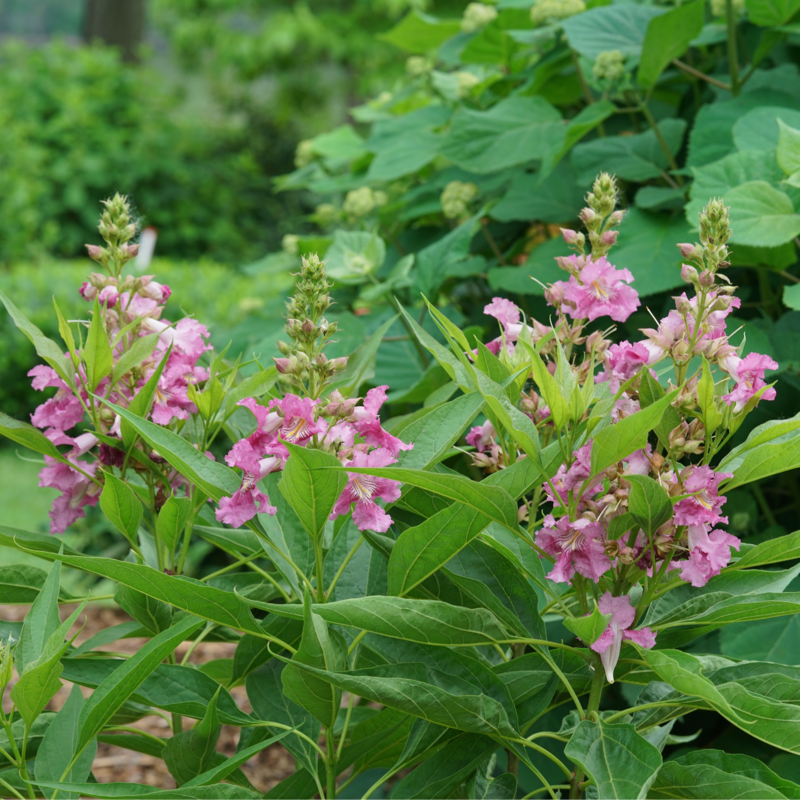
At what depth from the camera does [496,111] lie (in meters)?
1.74

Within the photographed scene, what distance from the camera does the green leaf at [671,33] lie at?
1.54m

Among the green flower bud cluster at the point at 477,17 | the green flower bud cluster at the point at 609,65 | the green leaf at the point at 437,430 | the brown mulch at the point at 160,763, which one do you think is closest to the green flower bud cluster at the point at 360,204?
the green flower bud cluster at the point at 477,17

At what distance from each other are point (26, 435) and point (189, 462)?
246 millimetres

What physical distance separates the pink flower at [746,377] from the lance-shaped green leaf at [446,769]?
17.1 inches

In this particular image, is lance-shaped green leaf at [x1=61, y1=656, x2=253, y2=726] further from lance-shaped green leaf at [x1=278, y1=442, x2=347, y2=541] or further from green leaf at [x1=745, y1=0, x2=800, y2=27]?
green leaf at [x1=745, y1=0, x2=800, y2=27]

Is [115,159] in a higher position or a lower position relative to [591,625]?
lower

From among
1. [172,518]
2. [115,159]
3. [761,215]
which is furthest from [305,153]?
[115,159]

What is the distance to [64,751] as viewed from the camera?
2.92 ft

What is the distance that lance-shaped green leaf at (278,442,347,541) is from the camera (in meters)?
0.72

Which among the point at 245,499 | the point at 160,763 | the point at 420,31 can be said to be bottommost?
the point at 160,763

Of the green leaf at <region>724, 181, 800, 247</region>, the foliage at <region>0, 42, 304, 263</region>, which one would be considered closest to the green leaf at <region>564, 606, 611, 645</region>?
the green leaf at <region>724, 181, 800, 247</region>

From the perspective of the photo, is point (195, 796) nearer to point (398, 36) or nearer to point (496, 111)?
point (496, 111)

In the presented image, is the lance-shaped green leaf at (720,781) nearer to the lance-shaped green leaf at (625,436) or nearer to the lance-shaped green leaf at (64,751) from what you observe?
the lance-shaped green leaf at (625,436)

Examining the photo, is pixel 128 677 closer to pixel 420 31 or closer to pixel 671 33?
pixel 671 33
